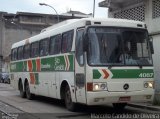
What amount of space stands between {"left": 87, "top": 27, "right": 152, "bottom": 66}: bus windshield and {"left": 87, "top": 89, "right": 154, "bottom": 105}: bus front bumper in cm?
92

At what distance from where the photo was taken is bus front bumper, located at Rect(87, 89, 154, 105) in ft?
44.4

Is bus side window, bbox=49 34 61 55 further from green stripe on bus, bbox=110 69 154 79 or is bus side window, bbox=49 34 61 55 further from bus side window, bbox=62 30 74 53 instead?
green stripe on bus, bbox=110 69 154 79

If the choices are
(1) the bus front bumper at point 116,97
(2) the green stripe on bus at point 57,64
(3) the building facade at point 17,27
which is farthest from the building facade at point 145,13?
(3) the building facade at point 17,27

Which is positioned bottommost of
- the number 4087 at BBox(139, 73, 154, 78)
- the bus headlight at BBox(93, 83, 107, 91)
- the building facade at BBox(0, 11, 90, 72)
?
the bus headlight at BBox(93, 83, 107, 91)

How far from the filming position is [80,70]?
14297mm

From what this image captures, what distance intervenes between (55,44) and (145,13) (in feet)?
17.7

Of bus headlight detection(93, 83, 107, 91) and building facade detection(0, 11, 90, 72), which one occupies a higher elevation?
building facade detection(0, 11, 90, 72)

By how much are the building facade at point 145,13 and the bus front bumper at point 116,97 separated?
350 cm

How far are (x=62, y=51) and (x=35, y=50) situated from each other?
439 centimetres

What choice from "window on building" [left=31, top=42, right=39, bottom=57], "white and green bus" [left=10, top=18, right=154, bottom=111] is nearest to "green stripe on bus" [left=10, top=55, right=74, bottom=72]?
"white and green bus" [left=10, top=18, right=154, bottom=111]

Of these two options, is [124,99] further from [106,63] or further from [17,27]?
[17,27]

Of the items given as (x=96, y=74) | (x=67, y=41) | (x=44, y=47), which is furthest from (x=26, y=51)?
(x=96, y=74)

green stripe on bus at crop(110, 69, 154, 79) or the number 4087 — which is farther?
the number 4087

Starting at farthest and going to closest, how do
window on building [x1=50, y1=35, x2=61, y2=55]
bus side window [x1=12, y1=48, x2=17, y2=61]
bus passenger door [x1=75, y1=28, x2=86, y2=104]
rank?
1. bus side window [x1=12, y1=48, x2=17, y2=61]
2. window on building [x1=50, y1=35, x2=61, y2=55]
3. bus passenger door [x1=75, y1=28, x2=86, y2=104]
